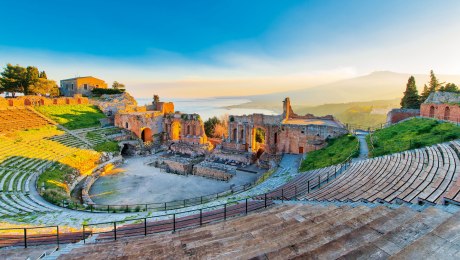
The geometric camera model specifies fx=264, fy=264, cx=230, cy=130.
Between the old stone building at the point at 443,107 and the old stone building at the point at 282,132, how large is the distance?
10.00 meters

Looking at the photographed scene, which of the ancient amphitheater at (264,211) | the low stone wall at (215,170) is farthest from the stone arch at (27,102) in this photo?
the low stone wall at (215,170)

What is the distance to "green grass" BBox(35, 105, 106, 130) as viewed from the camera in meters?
37.2

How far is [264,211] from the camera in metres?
10.3

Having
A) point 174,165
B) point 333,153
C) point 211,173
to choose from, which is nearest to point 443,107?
point 333,153

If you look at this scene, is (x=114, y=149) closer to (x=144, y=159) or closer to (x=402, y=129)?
(x=144, y=159)

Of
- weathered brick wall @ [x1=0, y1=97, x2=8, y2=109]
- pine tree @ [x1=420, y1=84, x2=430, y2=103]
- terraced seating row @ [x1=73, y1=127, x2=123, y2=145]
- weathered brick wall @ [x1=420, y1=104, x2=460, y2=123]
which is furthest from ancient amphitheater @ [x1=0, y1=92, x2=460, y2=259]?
pine tree @ [x1=420, y1=84, x2=430, y2=103]

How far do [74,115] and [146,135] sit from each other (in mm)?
11168

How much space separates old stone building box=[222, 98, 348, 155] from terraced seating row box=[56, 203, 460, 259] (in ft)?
64.8

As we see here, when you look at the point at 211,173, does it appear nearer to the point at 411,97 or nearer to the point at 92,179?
the point at 92,179

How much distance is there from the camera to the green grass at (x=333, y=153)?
2094 cm

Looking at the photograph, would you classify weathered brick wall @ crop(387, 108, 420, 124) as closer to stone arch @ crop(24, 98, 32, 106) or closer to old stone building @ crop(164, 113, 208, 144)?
old stone building @ crop(164, 113, 208, 144)

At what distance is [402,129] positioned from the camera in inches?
961

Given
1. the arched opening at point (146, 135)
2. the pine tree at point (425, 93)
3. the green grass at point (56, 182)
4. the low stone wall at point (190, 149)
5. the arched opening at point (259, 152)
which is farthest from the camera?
the arched opening at point (146, 135)

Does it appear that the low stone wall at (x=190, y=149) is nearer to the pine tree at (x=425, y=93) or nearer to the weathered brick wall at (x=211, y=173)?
the weathered brick wall at (x=211, y=173)
